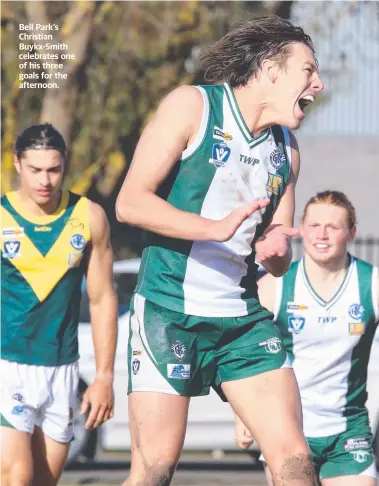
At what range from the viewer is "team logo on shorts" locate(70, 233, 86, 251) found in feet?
20.0

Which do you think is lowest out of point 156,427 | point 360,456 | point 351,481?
point 351,481

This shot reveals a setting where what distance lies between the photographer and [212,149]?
15.0 feet

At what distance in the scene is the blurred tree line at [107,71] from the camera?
14.2 m

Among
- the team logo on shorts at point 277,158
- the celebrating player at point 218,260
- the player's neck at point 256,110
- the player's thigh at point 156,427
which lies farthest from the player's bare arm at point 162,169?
the player's thigh at point 156,427

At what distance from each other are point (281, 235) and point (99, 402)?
199 cm

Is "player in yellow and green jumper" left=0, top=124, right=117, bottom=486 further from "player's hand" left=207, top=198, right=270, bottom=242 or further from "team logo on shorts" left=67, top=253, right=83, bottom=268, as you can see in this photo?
"player's hand" left=207, top=198, right=270, bottom=242

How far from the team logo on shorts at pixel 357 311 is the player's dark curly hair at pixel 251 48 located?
166 centimetres

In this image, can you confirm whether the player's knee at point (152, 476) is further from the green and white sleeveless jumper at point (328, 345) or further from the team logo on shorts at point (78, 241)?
the team logo on shorts at point (78, 241)

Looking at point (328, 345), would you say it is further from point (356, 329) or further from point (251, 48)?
point (251, 48)

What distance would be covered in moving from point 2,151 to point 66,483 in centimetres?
699

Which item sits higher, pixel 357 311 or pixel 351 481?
pixel 357 311

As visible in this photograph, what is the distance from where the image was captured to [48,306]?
603 cm

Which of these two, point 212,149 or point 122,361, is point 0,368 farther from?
point 122,361

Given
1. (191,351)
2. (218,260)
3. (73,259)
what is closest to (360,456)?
(191,351)
